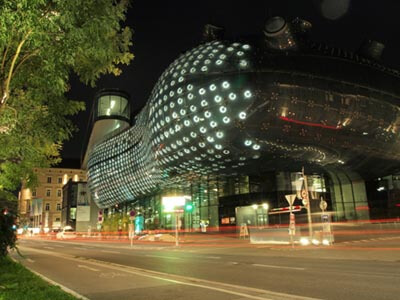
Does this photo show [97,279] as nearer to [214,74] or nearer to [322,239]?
[322,239]

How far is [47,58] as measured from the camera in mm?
7523

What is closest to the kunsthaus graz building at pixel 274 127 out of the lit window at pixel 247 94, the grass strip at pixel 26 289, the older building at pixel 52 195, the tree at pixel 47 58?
the lit window at pixel 247 94

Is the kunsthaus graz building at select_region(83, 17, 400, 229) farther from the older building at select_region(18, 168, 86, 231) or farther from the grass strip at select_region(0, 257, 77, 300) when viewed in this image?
the older building at select_region(18, 168, 86, 231)

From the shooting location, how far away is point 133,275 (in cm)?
1290

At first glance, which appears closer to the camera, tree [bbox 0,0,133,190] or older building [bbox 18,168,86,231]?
tree [bbox 0,0,133,190]

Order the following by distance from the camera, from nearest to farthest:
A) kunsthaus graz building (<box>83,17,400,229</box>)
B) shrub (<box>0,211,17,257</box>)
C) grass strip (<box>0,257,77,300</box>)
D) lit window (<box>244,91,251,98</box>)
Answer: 1. grass strip (<box>0,257,77,300</box>)
2. shrub (<box>0,211,17,257</box>)
3. lit window (<box>244,91,251,98</box>)
4. kunsthaus graz building (<box>83,17,400,229</box>)

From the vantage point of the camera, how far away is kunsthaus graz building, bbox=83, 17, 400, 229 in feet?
145

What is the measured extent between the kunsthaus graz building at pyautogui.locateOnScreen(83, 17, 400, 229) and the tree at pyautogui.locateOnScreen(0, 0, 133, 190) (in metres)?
32.8

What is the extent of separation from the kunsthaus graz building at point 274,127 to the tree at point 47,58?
32844 millimetres

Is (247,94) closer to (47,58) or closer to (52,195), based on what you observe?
(47,58)

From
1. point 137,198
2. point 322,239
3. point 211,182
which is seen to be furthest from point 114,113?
point 322,239

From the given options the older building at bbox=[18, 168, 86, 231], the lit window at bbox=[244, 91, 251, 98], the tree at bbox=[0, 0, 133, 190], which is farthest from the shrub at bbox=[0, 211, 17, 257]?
the older building at bbox=[18, 168, 86, 231]

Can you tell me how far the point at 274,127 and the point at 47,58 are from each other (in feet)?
126

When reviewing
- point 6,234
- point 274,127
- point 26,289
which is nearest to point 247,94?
point 274,127
